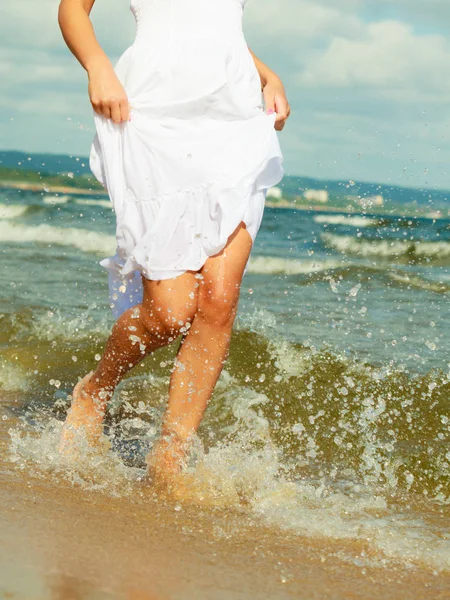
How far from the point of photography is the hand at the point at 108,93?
9.12 feet

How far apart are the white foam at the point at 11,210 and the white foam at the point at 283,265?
7943 millimetres

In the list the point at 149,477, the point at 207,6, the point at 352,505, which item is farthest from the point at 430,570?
the point at 207,6

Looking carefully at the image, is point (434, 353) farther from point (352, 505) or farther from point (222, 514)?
point (222, 514)

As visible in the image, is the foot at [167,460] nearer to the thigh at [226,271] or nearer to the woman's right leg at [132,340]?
the woman's right leg at [132,340]

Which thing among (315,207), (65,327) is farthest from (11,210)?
(65,327)

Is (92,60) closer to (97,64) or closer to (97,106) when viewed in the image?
(97,64)

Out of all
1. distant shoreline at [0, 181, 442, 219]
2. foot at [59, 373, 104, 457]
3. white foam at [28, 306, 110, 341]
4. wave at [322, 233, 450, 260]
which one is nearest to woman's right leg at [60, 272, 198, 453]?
foot at [59, 373, 104, 457]

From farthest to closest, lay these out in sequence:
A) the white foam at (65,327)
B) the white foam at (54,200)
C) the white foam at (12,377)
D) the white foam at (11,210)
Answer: the white foam at (54,200) → the white foam at (11,210) → the white foam at (65,327) → the white foam at (12,377)

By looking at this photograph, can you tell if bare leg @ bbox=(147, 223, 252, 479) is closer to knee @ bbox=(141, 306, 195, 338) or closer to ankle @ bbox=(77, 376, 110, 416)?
knee @ bbox=(141, 306, 195, 338)

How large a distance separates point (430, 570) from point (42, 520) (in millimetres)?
1030

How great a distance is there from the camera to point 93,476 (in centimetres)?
287

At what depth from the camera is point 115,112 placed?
279 centimetres

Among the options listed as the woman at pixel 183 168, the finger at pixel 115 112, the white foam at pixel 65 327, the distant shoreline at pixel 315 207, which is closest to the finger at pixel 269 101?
the woman at pixel 183 168

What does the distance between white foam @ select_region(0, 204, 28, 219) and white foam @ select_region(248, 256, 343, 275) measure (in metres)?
7.94
